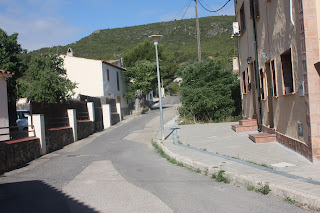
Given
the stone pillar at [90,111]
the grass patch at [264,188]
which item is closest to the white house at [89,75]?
the stone pillar at [90,111]

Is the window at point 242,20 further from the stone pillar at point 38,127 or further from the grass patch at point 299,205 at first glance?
the grass patch at point 299,205

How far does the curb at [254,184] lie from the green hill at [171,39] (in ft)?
149

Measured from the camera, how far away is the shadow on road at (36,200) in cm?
502

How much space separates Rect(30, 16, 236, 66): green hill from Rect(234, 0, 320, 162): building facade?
40.8 metres

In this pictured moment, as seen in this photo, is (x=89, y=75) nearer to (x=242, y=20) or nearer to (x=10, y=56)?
(x=10, y=56)

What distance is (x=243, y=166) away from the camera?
686 cm

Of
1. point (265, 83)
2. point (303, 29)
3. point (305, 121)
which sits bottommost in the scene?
point (305, 121)

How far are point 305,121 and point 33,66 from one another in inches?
912

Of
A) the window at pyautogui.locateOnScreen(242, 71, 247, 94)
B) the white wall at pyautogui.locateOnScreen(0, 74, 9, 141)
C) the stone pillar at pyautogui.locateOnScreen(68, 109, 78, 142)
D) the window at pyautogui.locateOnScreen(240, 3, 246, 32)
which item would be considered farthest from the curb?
the white wall at pyautogui.locateOnScreen(0, 74, 9, 141)

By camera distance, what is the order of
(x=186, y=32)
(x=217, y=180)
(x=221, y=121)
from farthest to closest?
(x=186, y=32), (x=221, y=121), (x=217, y=180)

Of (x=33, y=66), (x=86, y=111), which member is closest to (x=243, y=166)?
(x=86, y=111)

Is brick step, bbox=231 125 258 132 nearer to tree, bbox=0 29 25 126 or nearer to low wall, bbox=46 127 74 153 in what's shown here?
low wall, bbox=46 127 74 153

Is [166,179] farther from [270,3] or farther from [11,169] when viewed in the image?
[270,3]

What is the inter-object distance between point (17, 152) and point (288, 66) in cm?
871
